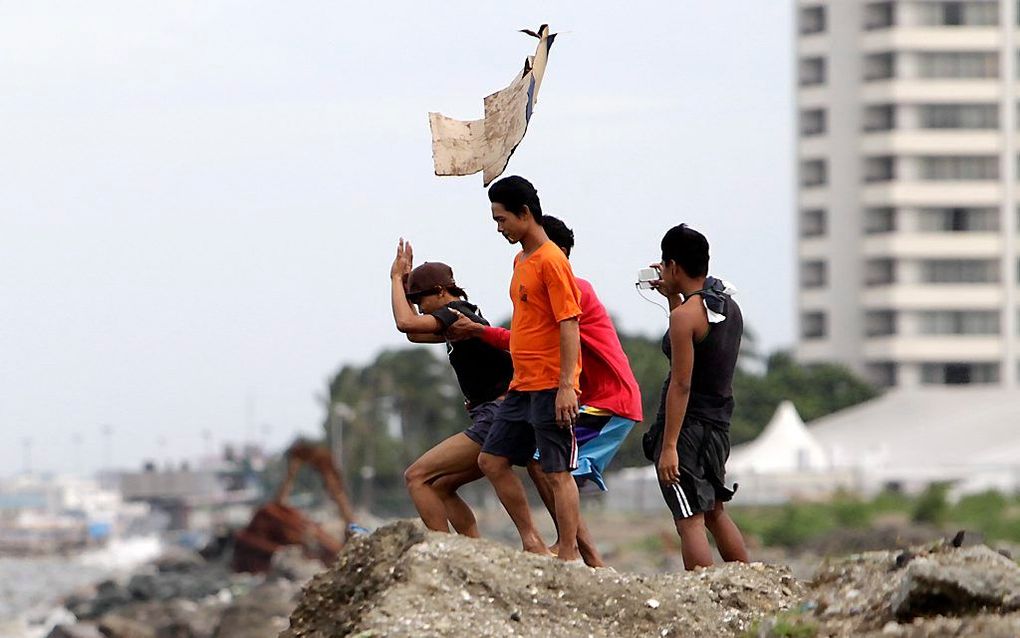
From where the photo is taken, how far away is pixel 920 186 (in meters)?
91.6

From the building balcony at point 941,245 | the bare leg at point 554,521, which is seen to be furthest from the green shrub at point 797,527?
the building balcony at point 941,245

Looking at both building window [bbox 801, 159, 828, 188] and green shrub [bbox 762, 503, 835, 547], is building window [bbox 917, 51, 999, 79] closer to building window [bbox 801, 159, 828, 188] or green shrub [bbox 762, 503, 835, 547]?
building window [bbox 801, 159, 828, 188]

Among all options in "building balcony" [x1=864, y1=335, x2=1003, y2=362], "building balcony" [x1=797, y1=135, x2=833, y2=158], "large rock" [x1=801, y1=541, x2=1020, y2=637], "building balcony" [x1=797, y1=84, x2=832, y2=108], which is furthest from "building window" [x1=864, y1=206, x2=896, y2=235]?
"large rock" [x1=801, y1=541, x2=1020, y2=637]

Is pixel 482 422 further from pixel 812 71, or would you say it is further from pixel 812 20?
pixel 812 20

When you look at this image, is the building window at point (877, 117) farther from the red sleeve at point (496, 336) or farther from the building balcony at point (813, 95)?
the red sleeve at point (496, 336)

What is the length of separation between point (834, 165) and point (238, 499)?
281 feet

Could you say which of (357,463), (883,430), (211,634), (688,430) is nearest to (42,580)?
(357,463)

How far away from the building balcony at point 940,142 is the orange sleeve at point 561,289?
84879mm

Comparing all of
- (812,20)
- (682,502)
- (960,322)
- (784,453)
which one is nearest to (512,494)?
(682,502)

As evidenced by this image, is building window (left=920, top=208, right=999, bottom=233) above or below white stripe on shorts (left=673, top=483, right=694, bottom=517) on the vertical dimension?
above

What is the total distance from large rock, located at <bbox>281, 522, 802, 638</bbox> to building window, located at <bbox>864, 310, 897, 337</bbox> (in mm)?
85692

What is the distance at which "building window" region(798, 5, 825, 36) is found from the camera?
9406cm

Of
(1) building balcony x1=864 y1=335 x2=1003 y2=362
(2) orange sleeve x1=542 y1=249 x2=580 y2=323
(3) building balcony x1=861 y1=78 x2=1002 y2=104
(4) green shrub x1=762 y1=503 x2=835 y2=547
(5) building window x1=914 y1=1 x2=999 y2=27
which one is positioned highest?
(5) building window x1=914 y1=1 x2=999 y2=27

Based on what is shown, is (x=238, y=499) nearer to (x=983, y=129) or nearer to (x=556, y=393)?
(x=983, y=129)
